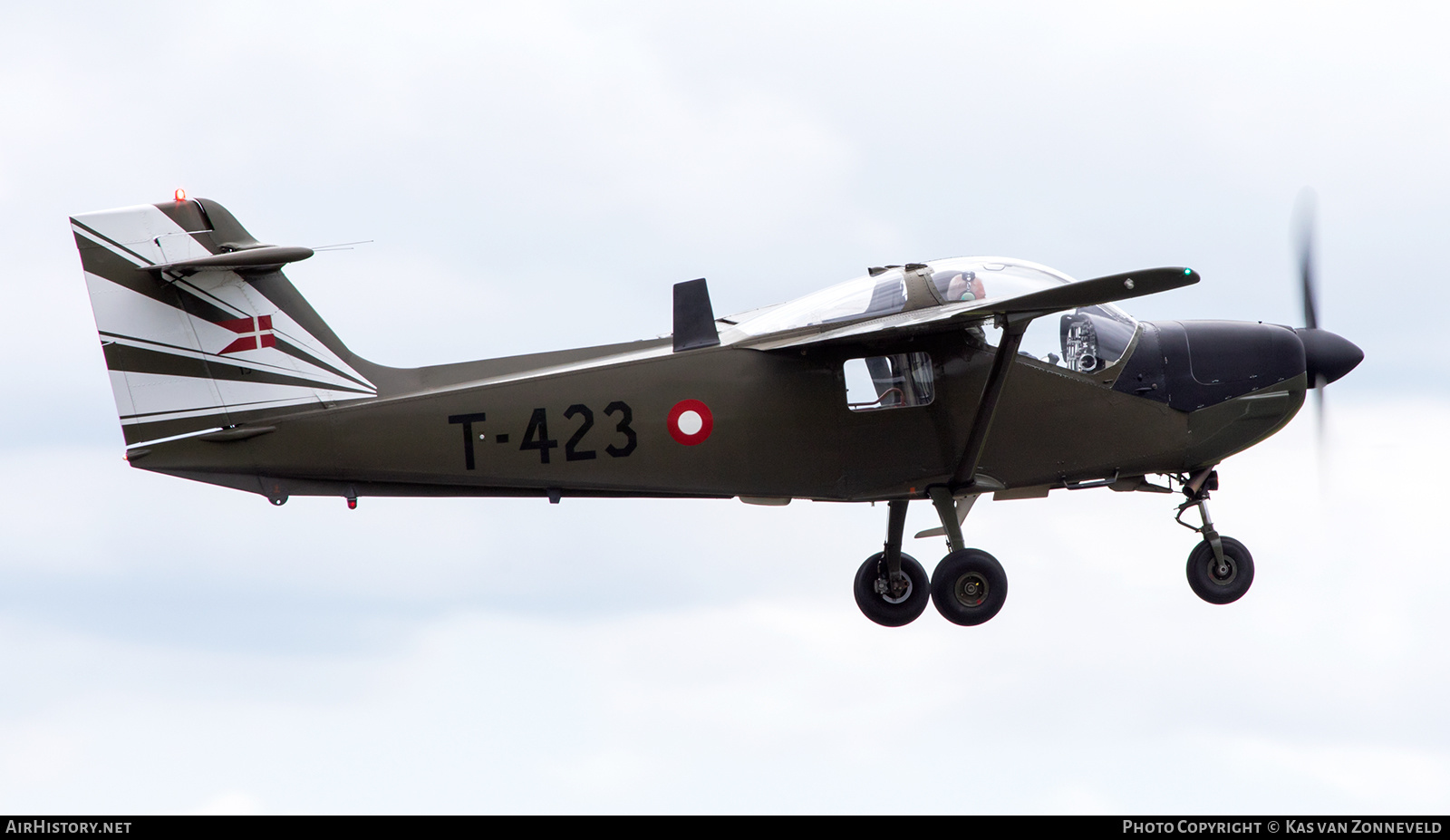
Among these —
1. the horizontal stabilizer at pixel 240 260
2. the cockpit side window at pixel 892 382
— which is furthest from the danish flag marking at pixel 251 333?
the cockpit side window at pixel 892 382

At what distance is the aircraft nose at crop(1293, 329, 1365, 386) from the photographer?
1662cm

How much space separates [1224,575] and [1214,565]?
0.16 m

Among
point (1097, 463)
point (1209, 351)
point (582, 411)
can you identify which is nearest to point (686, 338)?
point (582, 411)

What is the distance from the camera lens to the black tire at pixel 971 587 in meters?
15.7

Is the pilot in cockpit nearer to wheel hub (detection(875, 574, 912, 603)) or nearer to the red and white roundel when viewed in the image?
the red and white roundel

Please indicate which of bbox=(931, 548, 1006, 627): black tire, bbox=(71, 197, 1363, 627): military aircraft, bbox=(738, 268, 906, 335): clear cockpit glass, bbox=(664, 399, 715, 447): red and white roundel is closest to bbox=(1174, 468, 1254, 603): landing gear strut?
bbox=(71, 197, 1363, 627): military aircraft

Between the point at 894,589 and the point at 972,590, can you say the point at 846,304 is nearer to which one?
the point at 972,590

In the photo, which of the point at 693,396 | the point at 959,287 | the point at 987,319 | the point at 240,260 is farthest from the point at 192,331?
the point at 987,319

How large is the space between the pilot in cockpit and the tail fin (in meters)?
5.69

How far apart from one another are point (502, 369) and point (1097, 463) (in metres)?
5.99

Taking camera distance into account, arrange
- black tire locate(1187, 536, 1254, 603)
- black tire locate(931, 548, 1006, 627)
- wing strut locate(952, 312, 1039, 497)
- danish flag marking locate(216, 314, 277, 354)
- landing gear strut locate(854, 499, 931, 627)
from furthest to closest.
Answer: landing gear strut locate(854, 499, 931, 627) < black tire locate(1187, 536, 1254, 603) < black tire locate(931, 548, 1006, 627) < danish flag marking locate(216, 314, 277, 354) < wing strut locate(952, 312, 1039, 497)

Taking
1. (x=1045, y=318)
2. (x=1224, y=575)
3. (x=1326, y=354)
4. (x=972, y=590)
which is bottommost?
(x=1224, y=575)

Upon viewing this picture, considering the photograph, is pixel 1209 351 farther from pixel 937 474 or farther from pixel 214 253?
pixel 214 253

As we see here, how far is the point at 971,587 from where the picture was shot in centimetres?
1571
